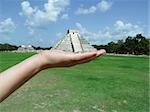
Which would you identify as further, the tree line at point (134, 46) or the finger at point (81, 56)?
the tree line at point (134, 46)

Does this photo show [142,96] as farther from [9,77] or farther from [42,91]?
[9,77]

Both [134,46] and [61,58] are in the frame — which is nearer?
[61,58]

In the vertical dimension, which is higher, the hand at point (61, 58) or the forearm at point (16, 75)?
the hand at point (61, 58)

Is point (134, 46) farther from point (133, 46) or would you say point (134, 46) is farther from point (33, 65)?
point (33, 65)

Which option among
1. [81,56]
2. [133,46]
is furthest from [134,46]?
[81,56]

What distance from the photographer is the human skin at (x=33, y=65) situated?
110 cm

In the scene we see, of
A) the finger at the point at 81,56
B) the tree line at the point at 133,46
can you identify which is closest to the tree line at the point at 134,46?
the tree line at the point at 133,46

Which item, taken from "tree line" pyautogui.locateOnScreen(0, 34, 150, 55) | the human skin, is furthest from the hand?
"tree line" pyautogui.locateOnScreen(0, 34, 150, 55)

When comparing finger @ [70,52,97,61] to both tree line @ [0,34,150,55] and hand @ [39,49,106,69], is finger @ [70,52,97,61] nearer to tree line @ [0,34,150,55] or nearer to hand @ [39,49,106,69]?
hand @ [39,49,106,69]

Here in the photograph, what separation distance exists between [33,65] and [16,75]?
0.07 metres

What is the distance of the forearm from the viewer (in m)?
1.09

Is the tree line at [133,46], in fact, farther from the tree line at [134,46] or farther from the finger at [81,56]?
the finger at [81,56]

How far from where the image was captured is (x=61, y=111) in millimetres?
5625

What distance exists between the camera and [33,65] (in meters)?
1.14
